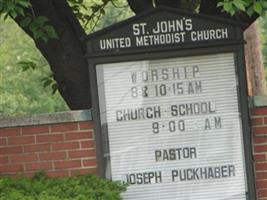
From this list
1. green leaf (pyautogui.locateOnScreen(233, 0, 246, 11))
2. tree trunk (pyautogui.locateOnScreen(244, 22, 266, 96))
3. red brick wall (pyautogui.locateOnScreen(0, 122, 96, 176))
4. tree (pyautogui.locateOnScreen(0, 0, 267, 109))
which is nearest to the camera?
green leaf (pyautogui.locateOnScreen(233, 0, 246, 11))

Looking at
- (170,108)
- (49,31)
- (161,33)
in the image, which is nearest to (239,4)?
(161,33)

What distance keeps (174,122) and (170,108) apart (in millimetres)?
124

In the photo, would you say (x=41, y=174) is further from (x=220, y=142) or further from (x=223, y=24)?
(x=223, y=24)

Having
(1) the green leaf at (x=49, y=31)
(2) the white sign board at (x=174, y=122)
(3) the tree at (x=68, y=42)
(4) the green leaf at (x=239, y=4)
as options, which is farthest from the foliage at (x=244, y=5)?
(1) the green leaf at (x=49, y=31)

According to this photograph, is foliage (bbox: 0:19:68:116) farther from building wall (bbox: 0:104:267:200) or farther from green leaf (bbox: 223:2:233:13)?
green leaf (bbox: 223:2:233:13)

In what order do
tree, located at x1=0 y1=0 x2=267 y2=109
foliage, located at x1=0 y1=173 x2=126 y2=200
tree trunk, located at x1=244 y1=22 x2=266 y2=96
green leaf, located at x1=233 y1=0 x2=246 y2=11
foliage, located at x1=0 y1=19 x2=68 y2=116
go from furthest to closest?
1. foliage, located at x1=0 y1=19 x2=68 y2=116
2. tree trunk, located at x1=244 y1=22 x2=266 y2=96
3. tree, located at x1=0 y1=0 x2=267 y2=109
4. foliage, located at x1=0 y1=173 x2=126 y2=200
5. green leaf, located at x1=233 y1=0 x2=246 y2=11

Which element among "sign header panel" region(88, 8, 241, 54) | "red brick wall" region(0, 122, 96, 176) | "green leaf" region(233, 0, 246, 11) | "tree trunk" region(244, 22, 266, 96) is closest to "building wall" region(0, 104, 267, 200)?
"red brick wall" region(0, 122, 96, 176)

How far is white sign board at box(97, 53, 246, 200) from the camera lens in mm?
6352

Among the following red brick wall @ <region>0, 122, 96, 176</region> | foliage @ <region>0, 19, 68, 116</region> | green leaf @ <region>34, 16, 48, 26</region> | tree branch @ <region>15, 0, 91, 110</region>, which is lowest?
red brick wall @ <region>0, 122, 96, 176</region>

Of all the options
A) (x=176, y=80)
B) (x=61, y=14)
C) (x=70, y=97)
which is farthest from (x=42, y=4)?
(x=176, y=80)

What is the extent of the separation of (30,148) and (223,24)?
6.51 ft

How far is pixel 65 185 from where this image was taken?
595cm

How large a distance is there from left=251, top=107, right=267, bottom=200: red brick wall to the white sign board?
24cm

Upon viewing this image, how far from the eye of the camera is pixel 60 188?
5.88 m
